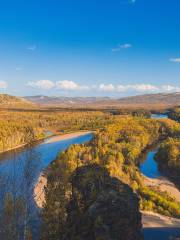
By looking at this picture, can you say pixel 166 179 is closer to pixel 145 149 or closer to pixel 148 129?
pixel 145 149

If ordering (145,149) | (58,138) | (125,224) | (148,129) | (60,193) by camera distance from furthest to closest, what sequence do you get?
1. (58,138)
2. (148,129)
3. (145,149)
4. (60,193)
5. (125,224)

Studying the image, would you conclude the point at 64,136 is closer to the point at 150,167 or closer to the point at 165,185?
the point at 150,167

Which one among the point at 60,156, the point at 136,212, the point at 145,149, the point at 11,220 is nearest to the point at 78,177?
the point at 136,212

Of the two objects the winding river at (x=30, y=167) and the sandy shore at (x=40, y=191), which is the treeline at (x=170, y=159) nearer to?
the winding river at (x=30, y=167)

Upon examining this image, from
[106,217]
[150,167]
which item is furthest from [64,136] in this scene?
[106,217]

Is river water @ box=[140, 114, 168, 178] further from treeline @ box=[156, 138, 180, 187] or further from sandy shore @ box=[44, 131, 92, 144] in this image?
sandy shore @ box=[44, 131, 92, 144]

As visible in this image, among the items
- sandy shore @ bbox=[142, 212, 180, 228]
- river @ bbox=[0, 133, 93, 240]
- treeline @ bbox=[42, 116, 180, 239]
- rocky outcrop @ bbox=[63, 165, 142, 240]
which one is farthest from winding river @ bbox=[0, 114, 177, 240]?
rocky outcrop @ bbox=[63, 165, 142, 240]

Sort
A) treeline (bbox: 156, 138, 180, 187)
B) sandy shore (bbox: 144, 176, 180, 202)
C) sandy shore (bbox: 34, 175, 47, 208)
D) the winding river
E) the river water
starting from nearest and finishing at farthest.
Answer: the winding river → sandy shore (bbox: 34, 175, 47, 208) → sandy shore (bbox: 144, 176, 180, 202) → treeline (bbox: 156, 138, 180, 187) → the river water
